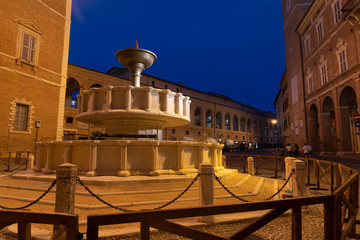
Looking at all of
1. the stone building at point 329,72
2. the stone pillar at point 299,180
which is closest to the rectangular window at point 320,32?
the stone building at point 329,72

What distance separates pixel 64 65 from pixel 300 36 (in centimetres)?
2945

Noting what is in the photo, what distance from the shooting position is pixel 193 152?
823cm

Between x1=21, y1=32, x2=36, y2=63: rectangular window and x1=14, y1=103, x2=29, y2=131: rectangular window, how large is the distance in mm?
3752

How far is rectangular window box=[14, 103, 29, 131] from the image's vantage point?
16.8m

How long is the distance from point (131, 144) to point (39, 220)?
18.2 feet

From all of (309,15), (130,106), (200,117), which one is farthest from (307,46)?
(130,106)

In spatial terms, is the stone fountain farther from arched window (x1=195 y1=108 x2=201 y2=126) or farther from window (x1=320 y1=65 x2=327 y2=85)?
arched window (x1=195 y1=108 x2=201 y2=126)

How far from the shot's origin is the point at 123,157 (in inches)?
287

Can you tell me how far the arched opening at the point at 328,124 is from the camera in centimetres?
2370

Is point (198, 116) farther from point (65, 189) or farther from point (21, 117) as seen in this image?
point (65, 189)

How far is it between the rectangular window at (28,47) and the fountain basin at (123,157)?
1331 cm

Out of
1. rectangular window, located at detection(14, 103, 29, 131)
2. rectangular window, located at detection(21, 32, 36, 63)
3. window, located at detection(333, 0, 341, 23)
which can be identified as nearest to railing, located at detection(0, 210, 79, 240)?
rectangular window, located at detection(14, 103, 29, 131)

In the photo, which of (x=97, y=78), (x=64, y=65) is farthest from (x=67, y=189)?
(x=97, y=78)

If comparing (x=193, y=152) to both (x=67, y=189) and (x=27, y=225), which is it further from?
(x=27, y=225)
